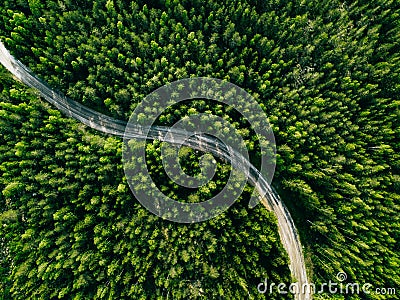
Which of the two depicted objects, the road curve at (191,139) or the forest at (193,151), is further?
the road curve at (191,139)

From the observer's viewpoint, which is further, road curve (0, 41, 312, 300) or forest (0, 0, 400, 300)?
road curve (0, 41, 312, 300)

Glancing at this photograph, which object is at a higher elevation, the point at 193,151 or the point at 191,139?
the point at 191,139

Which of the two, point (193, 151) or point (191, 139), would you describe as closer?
point (193, 151)

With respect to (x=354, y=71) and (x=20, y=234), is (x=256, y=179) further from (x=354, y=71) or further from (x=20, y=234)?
(x=20, y=234)

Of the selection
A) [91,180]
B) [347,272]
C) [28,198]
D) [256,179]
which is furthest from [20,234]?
[347,272]

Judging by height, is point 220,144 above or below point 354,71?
below
